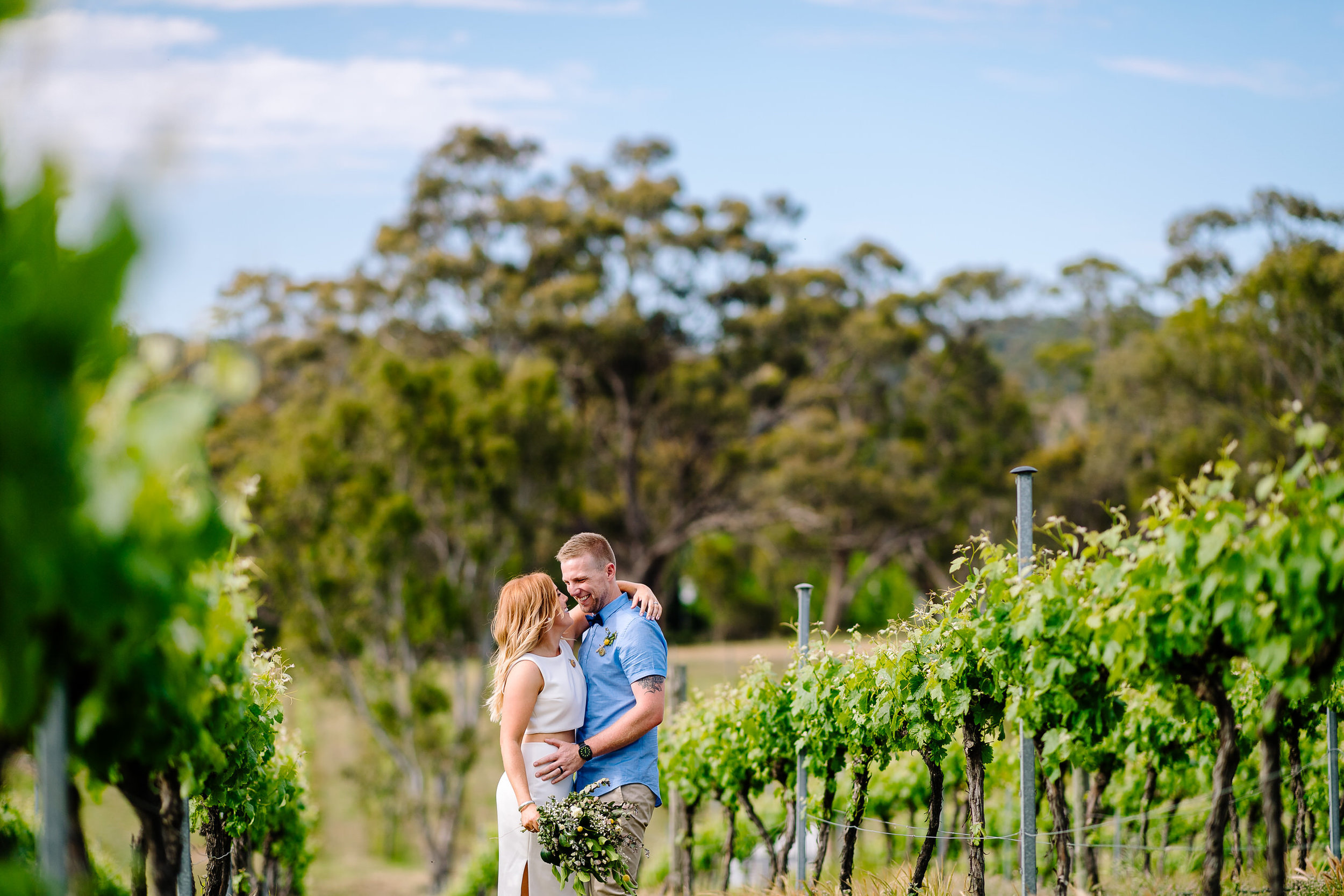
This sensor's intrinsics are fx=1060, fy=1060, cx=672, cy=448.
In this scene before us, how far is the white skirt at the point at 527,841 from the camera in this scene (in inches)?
142

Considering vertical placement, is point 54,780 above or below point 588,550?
below

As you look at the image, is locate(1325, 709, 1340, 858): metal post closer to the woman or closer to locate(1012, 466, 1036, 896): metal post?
locate(1012, 466, 1036, 896): metal post

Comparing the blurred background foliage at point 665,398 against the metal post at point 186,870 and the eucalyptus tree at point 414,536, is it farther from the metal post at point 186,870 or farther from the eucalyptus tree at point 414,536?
the metal post at point 186,870

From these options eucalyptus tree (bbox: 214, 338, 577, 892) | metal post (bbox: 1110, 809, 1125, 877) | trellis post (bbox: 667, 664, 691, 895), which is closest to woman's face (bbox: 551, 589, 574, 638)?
trellis post (bbox: 667, 664, 691, 895)

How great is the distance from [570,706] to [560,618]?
31 cm

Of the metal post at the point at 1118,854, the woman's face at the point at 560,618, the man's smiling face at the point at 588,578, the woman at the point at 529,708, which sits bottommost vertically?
the metal post at the point at 1118,854

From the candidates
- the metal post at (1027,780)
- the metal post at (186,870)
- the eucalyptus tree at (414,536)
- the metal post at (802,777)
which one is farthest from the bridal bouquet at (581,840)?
the eucalyptus tree at (414,536)

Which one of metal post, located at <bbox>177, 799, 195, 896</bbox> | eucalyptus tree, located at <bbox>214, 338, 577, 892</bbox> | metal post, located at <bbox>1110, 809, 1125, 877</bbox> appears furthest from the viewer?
eucalyptus tree, located at <bbox>214, 338, 577, 892</bbox>

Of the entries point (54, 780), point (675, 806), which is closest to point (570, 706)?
point (54, 780)

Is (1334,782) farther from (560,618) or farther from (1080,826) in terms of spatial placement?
(560,618)

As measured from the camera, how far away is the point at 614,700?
383cm

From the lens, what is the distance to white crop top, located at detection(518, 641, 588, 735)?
3670mm

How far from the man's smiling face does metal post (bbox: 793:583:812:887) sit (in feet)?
4.78

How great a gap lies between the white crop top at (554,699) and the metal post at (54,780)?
1954mm
